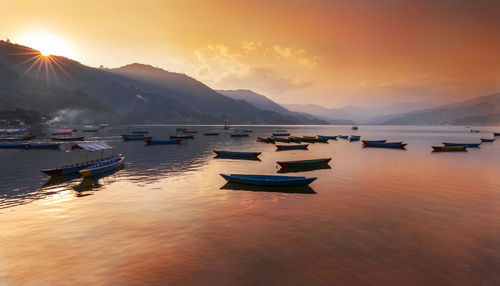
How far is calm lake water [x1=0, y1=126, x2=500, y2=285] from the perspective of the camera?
43.6ft

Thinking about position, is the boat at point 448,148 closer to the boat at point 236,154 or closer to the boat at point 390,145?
the boat at point 390,145

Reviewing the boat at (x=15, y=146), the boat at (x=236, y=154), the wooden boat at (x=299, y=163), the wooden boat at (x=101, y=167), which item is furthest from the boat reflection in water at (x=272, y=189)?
the boat at (x=15, y=146)

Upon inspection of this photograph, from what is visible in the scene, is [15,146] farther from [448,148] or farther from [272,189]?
[448,148]

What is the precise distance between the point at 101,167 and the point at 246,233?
30559mm

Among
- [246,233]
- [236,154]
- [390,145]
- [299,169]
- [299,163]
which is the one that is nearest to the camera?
[246,233]

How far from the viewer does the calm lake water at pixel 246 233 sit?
13289 mm

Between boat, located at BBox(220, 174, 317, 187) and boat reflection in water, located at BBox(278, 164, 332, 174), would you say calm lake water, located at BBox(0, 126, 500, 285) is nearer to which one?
boat, located at BBox(220, 174, 317, 187)

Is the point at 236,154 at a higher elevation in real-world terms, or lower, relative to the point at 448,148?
lower

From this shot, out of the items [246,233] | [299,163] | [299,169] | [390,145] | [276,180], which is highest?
[390,145]

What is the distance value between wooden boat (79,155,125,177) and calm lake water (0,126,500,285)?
5.56ft

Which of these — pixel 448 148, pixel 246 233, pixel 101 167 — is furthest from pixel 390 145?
pixel 101 167

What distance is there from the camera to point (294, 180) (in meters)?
30.6

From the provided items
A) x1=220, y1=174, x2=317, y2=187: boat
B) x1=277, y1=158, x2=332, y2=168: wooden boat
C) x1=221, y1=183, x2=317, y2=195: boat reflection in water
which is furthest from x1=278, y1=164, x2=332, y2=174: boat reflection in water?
x1=220, y1=174, x2=317, y2=187: boat

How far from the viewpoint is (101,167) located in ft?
129
